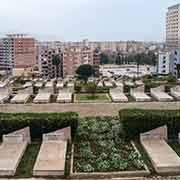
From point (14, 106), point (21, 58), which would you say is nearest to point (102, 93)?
point (14, 106)

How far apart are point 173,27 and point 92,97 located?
90.1m

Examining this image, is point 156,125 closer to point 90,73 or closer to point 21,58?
point 90,73

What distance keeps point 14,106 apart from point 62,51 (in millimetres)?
61331

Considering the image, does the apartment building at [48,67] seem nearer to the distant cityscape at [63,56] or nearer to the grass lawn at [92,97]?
the distant cityscape at [63,56]

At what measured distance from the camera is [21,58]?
100m

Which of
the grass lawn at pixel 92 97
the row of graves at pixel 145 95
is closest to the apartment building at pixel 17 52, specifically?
the grass lawn at pixel 92 97

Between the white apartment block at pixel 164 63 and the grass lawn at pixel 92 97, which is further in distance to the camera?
the white apartment block at pixel 164 63

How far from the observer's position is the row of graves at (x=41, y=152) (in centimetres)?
1218

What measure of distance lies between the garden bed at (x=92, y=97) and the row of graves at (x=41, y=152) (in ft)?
32.1

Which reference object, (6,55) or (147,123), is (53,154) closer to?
(147,123)

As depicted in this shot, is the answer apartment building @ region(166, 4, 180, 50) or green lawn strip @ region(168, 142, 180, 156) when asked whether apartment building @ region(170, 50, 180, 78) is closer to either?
apartment building @ region(166, 4, 180, 50)

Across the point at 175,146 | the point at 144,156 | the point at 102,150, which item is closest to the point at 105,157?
the point at 102,150

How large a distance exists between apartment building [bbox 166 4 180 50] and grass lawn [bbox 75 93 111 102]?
79.9 metres

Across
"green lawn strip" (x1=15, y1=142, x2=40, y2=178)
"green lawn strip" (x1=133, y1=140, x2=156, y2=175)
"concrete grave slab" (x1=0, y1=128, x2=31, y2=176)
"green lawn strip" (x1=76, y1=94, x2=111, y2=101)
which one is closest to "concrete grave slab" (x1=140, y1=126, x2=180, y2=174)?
"green lawn strip" (x1=133, y1=140, x2=156, y2=175)
